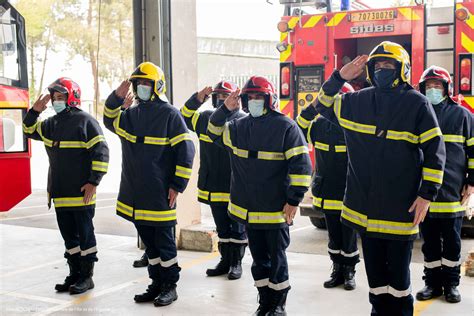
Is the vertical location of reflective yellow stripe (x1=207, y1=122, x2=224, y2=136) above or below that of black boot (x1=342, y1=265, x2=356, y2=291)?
above

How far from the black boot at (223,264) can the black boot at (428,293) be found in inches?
71.8

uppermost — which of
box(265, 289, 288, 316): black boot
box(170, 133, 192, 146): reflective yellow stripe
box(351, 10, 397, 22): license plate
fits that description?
box(351, 10, 397, 22): license plate

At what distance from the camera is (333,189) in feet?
17.8

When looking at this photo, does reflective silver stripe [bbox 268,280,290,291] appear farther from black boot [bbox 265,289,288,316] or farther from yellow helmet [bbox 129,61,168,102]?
yellow helmet [bbox 129,61,168,102]

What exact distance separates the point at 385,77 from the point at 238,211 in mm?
1494

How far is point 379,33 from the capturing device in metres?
7.68

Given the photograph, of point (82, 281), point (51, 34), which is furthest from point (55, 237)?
point (51, 34)

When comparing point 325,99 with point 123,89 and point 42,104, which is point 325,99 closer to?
point 123,89

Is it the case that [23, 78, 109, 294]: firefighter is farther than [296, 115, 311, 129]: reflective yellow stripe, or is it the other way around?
[296, 115, 311, 129]: reflective yellow stripe

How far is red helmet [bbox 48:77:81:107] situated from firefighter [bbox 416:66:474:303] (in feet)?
9.64

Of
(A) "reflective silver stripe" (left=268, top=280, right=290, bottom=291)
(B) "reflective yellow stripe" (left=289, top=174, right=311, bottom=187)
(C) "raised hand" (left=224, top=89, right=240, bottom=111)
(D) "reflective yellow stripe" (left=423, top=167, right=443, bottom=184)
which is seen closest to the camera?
(D) "reflective yellow stripe" (left=423, top=167, right=443, bottom=184)

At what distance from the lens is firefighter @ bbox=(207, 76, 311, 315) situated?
4.37 metres

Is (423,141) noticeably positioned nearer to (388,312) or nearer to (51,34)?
(388,312)

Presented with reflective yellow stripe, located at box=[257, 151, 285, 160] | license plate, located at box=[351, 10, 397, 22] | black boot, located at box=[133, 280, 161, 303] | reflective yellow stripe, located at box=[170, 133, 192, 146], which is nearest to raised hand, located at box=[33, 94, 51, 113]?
reflective yellow stripe, located at box=[170, 133, 192, 146]
